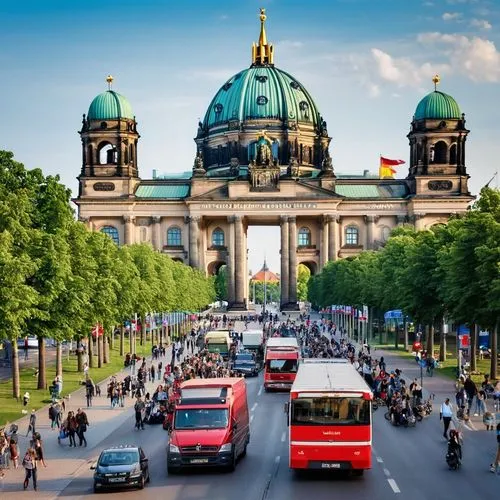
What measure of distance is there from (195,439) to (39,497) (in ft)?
17.8

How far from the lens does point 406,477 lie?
34.5 m

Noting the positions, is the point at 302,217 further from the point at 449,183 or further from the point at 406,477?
the point at 406,477

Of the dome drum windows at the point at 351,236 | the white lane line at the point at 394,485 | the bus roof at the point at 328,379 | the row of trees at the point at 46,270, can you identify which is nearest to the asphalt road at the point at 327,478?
the white lane line at the point at 394,485

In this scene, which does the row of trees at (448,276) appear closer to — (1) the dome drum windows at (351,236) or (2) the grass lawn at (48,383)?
(2) the grass lawn at (48,383)

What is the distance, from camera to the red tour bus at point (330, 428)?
110 ft

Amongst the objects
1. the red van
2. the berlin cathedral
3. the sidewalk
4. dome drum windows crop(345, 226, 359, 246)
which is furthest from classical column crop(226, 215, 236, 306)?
the red van

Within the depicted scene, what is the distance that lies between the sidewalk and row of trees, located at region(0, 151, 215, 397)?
4.20 m

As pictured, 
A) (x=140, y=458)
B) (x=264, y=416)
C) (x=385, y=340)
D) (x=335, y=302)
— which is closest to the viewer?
(x=140, y=458)

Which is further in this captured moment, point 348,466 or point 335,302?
point 335,302

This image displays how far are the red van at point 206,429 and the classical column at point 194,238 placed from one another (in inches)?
6072

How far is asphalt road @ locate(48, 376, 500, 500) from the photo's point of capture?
104ft

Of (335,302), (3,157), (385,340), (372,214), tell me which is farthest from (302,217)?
(3,157)

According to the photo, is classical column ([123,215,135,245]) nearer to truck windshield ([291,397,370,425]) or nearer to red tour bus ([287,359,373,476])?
red tour bus ([287,359,373,476])

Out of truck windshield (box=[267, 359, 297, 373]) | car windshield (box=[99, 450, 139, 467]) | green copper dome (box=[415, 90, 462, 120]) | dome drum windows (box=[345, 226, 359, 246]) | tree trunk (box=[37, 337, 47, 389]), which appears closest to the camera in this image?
car windshield (box=[99, 450, 139, 467])
